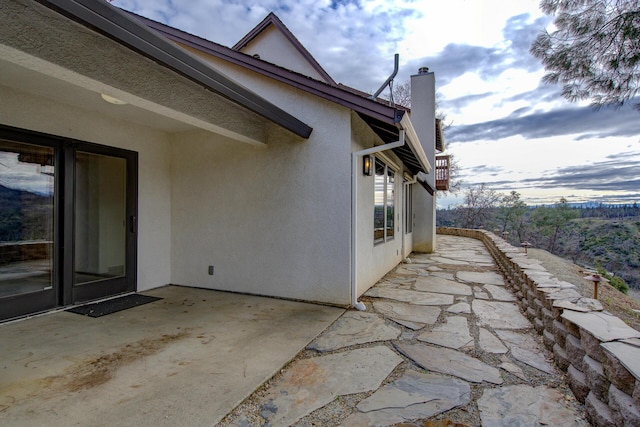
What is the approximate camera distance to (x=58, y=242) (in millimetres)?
4332

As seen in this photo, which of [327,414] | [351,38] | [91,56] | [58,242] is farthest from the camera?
[351,38]

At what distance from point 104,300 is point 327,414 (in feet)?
14.2

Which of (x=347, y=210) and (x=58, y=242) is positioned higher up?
(x=347, y=210)

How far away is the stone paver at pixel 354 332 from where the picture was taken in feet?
11.2

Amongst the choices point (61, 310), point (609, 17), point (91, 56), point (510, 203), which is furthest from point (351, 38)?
point (510, 203)

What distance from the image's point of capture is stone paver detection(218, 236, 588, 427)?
221cm

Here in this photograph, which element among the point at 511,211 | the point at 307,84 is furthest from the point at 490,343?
the point at 511,211

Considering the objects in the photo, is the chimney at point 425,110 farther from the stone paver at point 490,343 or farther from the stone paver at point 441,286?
the stone paver at point 490,343

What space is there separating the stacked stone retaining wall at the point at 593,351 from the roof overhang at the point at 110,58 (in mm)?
3809

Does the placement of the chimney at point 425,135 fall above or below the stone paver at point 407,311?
above

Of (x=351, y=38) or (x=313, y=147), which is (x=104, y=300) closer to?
(x=313, y=147)

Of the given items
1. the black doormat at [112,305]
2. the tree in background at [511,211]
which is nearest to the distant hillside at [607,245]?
the tree in background at [511,211]

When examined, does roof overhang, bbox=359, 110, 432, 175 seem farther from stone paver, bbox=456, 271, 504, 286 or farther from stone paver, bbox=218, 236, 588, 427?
stone paver, bbox=456, 271, 504, 286

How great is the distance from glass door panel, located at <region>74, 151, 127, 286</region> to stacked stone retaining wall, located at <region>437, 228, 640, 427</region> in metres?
5.98
